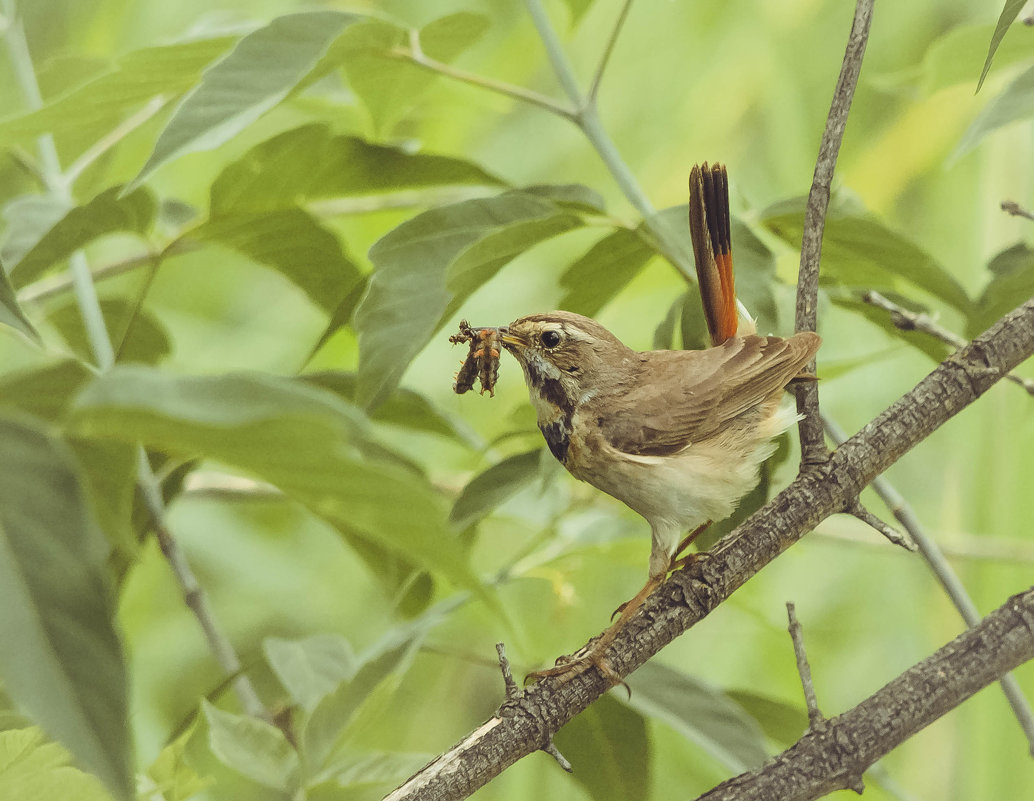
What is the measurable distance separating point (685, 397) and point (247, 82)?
337 millimetres

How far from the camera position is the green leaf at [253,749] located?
1.71 ft

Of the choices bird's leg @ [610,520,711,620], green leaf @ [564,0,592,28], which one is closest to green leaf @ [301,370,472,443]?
bird's leg @ [610,520,711,620]

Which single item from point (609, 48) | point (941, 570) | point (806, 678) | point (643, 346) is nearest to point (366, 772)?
point (806, 678)

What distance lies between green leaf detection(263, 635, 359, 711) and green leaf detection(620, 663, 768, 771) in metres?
0.20

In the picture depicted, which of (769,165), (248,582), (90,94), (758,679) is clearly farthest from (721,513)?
(769,165)

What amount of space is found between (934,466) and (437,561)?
1481 millimetres

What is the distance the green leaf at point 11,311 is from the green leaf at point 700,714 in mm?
440

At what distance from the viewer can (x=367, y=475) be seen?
0.28 metres

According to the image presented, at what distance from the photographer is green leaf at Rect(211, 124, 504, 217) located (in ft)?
2.08

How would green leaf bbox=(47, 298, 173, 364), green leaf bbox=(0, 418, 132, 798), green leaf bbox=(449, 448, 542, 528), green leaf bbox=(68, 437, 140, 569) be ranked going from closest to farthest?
green leaf bbox=(0, 418, 132, 798)
green leaf bbox=(68, 437, 140, 569)
green leaf bbox=(449, 448, 542, 528)
green leaf bbox=(47, 298, 173, 364)

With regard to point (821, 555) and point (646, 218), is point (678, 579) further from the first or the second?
point (821, 555)

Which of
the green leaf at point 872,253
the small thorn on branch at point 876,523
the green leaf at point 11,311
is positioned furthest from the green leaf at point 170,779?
the green leaf at point 872,253

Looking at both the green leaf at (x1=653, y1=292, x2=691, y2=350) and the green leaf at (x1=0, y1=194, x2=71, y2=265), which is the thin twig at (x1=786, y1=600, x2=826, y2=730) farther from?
the green leaf at (x1=0, y1=194, x2=71, y2=265)

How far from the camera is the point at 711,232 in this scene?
1.88 ft
